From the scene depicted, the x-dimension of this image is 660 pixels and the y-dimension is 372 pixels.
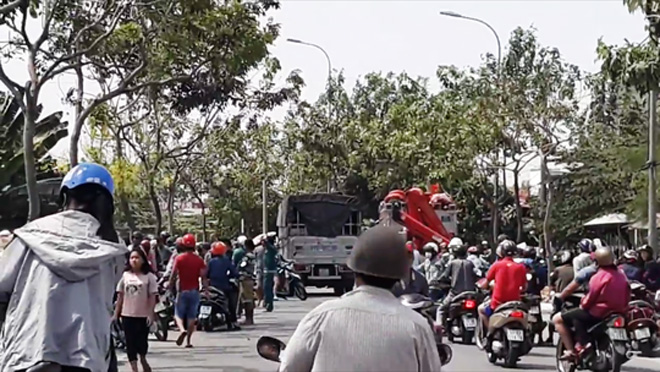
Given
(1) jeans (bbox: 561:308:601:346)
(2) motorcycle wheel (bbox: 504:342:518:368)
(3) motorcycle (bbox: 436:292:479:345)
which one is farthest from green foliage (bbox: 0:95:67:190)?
(1) jeans (bbox: 561:308:601:346)

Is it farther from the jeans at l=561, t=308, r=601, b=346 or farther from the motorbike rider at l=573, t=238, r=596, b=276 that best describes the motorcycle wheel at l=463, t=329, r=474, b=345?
the jeans at l=561, t=308, r=601, b=346

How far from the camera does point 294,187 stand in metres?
58.6

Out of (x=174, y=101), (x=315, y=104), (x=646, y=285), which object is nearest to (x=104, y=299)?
(x=646, y=285)

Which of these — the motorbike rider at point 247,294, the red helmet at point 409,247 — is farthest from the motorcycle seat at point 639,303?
the motorbike rider at point 247,294

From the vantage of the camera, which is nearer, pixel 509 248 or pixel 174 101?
pixel 509 248

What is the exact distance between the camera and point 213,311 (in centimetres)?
2227

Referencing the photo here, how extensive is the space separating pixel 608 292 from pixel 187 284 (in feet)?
24.1

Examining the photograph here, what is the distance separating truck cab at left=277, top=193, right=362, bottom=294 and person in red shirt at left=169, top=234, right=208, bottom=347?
1469cm

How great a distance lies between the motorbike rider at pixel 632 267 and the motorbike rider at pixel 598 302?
5086mm

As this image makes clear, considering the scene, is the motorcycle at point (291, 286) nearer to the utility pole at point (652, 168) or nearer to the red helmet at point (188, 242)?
the utility pole at point (652, 168)

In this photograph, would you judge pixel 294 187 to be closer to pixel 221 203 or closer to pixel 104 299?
pixel 221 203

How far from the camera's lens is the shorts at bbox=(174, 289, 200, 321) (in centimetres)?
1852

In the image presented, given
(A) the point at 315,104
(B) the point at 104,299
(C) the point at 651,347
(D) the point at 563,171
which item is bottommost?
(C) the point at 651,347

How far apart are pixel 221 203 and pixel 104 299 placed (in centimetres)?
6969
